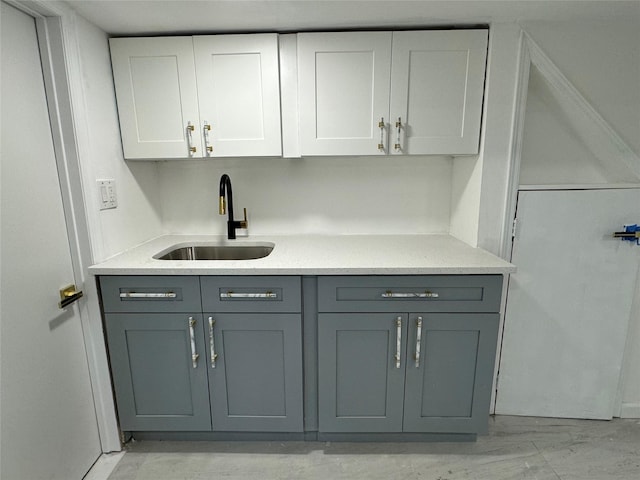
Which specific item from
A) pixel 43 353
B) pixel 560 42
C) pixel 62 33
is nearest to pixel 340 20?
pixel 560 42

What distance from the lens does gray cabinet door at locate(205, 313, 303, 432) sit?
1490 mm

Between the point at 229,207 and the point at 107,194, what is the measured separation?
0.61 m

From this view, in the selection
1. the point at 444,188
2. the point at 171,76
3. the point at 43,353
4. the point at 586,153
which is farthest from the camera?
the point at 444,188

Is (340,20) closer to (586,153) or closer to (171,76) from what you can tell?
(171,76)

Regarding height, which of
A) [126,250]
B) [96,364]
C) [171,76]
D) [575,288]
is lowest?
[96,364]

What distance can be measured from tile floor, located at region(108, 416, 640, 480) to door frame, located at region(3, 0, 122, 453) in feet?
1.69

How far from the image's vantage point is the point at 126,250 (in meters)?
1.66

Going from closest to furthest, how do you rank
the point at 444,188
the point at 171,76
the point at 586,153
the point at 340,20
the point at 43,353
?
the point at 43,353 → the point at 340,20 → the point at 171,76 → the point at 586,153 → the point at 444,188

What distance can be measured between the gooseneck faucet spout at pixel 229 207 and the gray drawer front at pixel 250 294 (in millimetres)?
482

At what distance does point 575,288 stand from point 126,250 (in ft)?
7.60

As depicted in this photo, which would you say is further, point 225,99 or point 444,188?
point 444,188

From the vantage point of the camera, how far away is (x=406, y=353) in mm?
1501

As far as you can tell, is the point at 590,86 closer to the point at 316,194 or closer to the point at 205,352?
the point at 316,194

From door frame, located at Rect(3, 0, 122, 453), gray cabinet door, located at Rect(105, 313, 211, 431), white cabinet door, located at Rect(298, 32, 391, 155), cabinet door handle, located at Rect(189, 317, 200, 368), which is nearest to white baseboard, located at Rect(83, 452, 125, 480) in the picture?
gray cabinet door, located at Rect(105, 313, 211, 431)
